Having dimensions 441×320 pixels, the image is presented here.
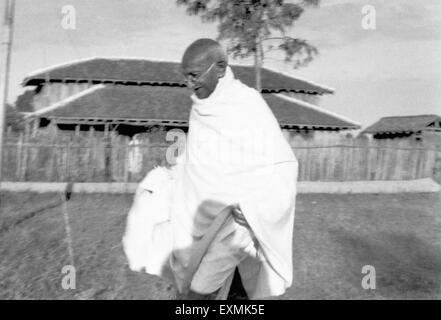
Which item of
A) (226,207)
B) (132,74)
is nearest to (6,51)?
(226,207)

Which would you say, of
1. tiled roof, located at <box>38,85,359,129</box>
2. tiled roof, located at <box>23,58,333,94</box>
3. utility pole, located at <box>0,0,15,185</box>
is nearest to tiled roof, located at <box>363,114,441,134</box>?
tiled roof, located at <box>23,58,333,94</box>

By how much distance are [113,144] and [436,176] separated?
11155mm

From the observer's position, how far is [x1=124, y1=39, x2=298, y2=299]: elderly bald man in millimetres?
2291

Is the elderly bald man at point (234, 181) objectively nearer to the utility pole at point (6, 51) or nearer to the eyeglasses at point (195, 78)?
the eyeglasses at point (195, 78)

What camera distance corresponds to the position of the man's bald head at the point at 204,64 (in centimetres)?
233

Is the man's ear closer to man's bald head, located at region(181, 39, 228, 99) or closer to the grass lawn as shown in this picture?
man's bald head, located at region(181, 39, 228, 99)

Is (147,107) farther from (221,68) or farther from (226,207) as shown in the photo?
(226,207)

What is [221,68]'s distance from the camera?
2389 mm

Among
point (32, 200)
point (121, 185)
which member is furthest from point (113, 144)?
point (32, 200)

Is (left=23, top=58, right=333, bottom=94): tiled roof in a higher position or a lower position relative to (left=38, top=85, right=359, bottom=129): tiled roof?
higher

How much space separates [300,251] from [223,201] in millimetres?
4899

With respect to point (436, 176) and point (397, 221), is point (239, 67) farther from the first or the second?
point (397, 221)

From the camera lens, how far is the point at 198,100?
2.48 meters

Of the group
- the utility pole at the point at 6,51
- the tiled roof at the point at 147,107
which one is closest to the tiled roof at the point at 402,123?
the tiled roof at the point at 147,107
